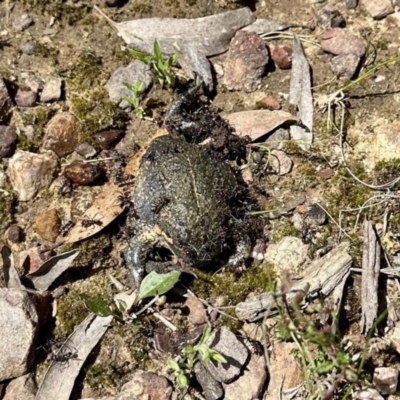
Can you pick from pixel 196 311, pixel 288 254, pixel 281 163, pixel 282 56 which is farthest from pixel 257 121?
pixel 196 311

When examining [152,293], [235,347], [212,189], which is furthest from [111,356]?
[212,189]

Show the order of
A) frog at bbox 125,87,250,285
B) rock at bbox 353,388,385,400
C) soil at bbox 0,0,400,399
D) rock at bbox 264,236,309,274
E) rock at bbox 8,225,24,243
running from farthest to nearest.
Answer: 1. rock at bbox 8,225,24,243
2. rock at bbox 264,236,309,274
3. soil at bbox 0,0,400,399
4. frog at bbox 125,87,250,285
5. rock at bbox 353,388,385,400

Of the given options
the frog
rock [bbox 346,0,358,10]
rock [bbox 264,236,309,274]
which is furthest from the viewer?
rock [bbox 346,0,358,10]

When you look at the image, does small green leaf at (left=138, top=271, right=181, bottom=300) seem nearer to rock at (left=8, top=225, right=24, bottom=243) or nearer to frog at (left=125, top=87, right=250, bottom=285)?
frog at (left=125, top=87, right=250, bottom=285)

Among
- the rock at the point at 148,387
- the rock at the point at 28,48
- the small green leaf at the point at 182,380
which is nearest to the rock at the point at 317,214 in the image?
the small green leaf at the point at 182,380

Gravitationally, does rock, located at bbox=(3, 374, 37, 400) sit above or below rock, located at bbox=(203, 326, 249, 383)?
below

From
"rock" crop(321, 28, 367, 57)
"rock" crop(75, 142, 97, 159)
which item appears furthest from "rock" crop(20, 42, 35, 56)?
"rock" crop(321, 28, 367, 57)
